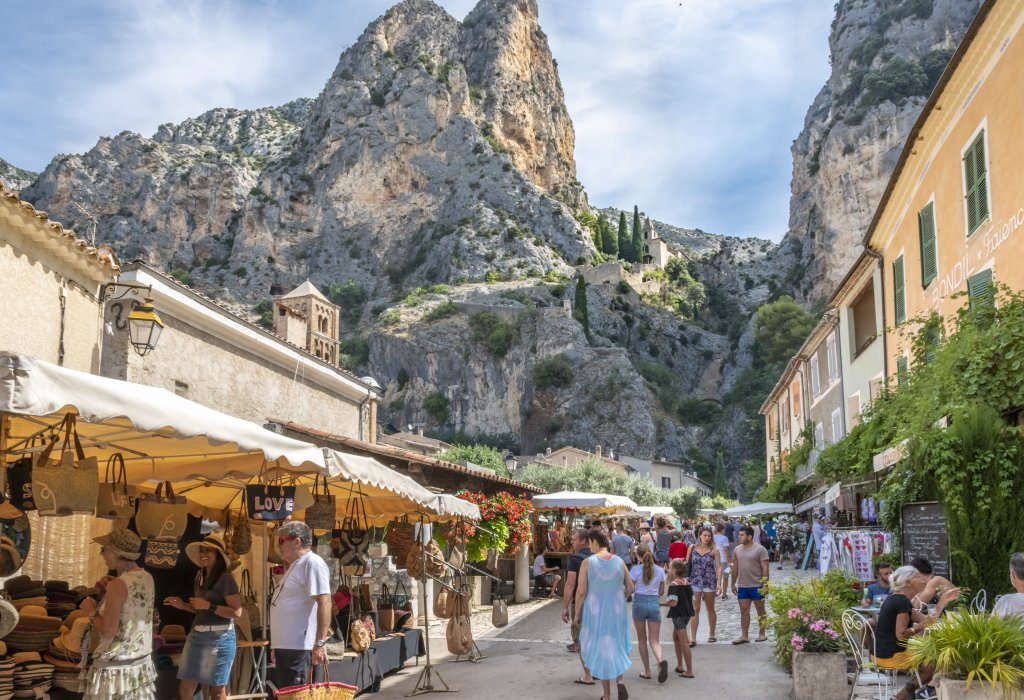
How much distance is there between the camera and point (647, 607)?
8961 mm

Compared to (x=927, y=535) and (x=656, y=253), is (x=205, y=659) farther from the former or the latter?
(x=656, y=253)

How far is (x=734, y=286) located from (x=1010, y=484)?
94792 mm

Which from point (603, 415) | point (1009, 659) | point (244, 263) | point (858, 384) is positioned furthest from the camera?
point (244, 263)

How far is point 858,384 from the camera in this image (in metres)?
19.8

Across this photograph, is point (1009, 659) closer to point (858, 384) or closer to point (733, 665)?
point (733, 665)

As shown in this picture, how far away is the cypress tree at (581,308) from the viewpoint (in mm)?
80750

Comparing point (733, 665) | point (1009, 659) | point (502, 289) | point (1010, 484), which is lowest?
point (733, 665)

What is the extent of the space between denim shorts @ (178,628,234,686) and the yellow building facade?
9.01 m

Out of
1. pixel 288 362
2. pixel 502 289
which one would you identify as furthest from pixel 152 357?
pixel 502 289

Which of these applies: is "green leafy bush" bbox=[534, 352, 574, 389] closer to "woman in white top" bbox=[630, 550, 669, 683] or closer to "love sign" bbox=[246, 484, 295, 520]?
"woman in white top" bbox=[630, 550, 669, 683]

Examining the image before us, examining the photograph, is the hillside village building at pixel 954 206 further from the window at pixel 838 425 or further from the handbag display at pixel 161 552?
the handbag display at pixel 161 552

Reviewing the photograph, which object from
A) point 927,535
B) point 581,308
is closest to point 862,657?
point 927,535

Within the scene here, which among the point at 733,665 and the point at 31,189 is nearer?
the point at 733,665

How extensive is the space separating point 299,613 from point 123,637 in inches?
44.4
